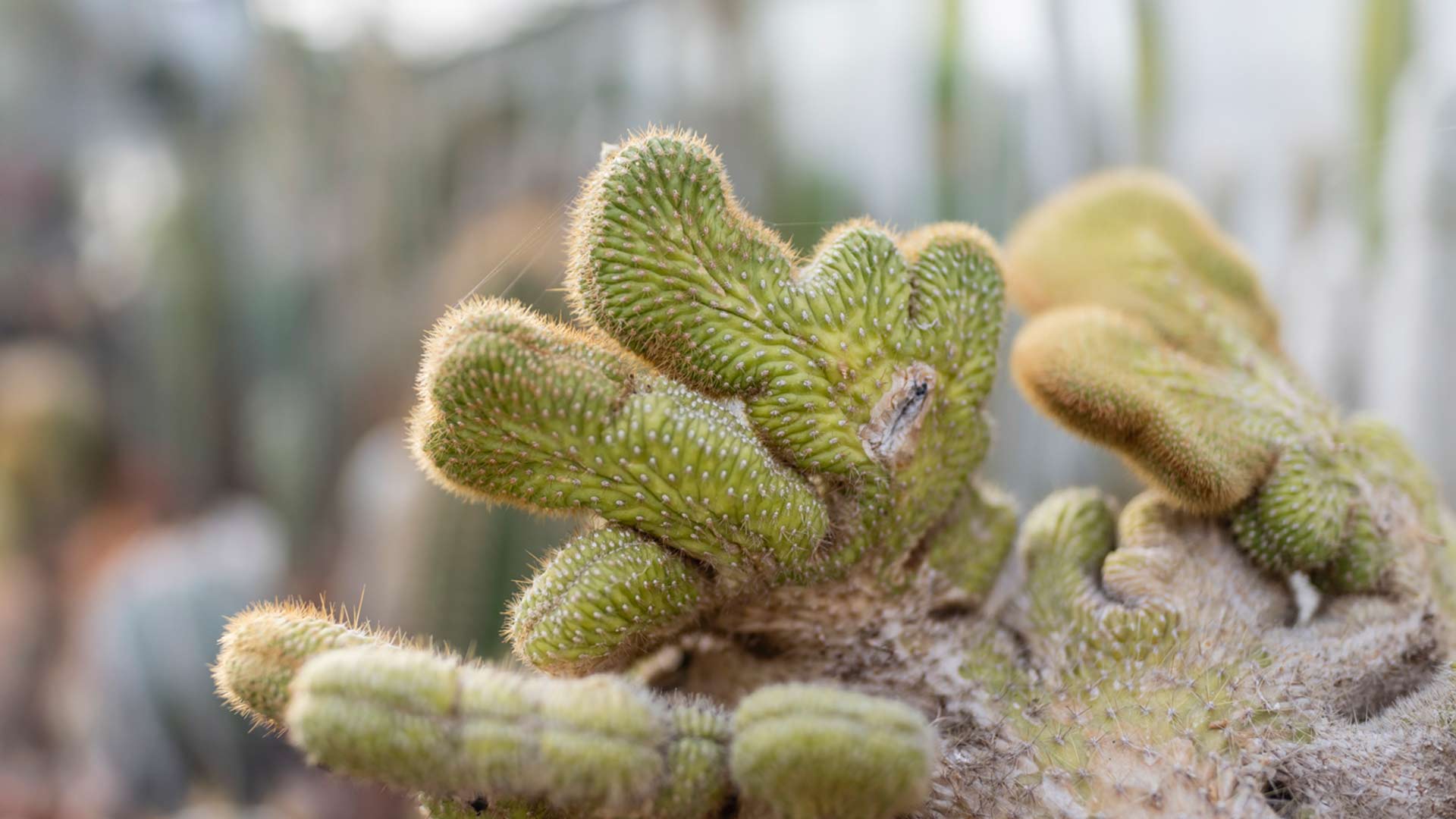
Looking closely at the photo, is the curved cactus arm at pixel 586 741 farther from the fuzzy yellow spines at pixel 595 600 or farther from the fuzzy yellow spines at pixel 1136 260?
the fuzzy yellow spines at pixel 1136 260

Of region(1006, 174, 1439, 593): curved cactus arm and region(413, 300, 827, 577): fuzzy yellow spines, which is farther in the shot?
region(1006, 174, 1439, 593): curved cactus arm

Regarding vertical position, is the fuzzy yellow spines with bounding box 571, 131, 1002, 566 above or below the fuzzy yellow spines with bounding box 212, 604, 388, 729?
above

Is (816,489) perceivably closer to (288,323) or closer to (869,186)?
(869,186)

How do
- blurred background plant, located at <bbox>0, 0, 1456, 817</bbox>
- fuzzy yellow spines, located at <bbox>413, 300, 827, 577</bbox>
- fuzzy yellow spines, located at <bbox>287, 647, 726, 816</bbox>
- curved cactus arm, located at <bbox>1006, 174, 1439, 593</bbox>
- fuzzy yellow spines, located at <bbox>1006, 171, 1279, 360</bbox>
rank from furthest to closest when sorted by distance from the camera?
blurred background plant, located at <bbox>0, 0, 1456, 817</bbox> < fuzzy yellow spines, located at <bbox>1006, 171, 1279, 360</bbox> < curved cactus arm, located at <bbox>1006, 174, 1439, 593</bbox> < fuzzy yellow spines, located at <bbox>413, 300, 827, 577</bbox> < fuzzy yellow spines, located at <bbox>287, 647, 726, 816</bbox>

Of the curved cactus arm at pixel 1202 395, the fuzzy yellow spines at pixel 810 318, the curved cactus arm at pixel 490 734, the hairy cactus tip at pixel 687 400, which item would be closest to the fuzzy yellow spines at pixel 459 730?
the curved cactus arm at pixel 490 734

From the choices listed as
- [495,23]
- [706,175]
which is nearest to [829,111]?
[495,23]

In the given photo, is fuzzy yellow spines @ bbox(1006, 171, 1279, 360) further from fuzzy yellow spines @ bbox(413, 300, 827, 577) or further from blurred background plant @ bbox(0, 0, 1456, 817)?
fuzzy yellow spines @ bbox(413, 300, 827, 577)

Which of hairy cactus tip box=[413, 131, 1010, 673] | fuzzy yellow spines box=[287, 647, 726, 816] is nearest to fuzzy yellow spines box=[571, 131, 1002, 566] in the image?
hairy cactus tip box=[413, 131, 1010, 673]
